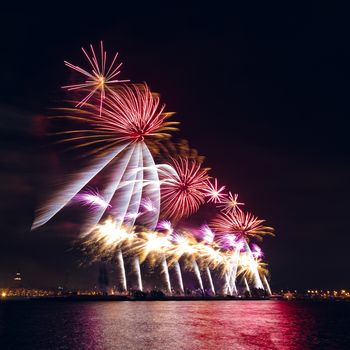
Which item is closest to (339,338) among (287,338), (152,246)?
(287,338)

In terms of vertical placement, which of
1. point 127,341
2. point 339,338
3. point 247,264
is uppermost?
point 247,264

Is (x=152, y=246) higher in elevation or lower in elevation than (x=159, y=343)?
higher

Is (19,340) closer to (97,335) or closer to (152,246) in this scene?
(97,335)

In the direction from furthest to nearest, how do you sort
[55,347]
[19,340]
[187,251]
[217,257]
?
[217,257] → [187,251] → [19,340] → [55,347]

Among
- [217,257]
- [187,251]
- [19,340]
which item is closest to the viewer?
[19,340]

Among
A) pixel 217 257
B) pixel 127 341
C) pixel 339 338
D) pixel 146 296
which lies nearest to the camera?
pixel 127 341

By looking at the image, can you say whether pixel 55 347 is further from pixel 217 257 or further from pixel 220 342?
pixel 217 257

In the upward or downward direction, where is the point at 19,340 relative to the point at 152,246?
downward

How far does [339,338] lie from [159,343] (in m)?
22.7

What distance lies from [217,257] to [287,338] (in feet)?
303

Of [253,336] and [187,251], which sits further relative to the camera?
[187,251]

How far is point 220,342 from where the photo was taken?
4038 cm

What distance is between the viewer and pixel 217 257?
138 m

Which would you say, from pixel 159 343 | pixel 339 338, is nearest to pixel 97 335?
pixel 159 343
